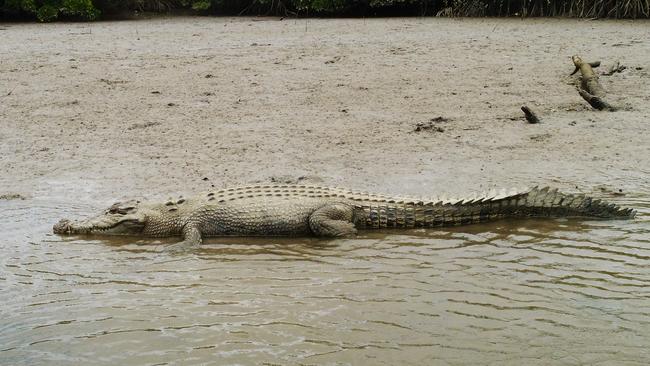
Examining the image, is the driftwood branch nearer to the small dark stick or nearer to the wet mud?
the wet mud

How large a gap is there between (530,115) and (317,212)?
3623mm

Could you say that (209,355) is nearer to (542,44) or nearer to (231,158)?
(231,158)

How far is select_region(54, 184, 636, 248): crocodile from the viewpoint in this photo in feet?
18.3

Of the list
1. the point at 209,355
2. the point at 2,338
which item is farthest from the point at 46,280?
the point at 209,355

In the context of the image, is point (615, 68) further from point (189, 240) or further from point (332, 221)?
point (189, 240)

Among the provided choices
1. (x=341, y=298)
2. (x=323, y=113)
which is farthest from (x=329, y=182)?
(x=341, y=298)

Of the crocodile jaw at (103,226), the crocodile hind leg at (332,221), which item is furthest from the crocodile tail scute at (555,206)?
the crocodile jaw at (103,226)

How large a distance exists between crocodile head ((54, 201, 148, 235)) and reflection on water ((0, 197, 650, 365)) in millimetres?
113

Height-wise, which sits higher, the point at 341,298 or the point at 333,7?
the point at 333,7

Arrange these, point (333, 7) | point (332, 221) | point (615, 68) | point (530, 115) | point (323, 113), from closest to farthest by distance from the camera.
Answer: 1. point (332, 221)
2. point (530, 115)
3. point (323, 113)
4. point (615, 68)
5. point (333, 7)

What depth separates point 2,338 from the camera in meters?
4.09

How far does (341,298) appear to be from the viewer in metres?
4.42

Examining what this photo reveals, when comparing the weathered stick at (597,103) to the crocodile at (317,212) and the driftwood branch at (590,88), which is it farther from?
the crocodile at (317,212)

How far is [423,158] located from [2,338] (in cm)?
431
